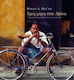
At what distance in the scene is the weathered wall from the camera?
736 cm

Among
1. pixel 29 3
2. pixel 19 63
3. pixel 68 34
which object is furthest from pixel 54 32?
pixel 19 63

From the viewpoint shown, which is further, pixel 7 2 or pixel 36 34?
pixel 7 2

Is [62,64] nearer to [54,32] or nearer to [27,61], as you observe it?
[27,61]

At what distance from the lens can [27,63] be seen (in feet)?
19.0

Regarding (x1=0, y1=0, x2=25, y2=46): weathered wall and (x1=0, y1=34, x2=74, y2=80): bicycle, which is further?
(x1=0, y1=0, x2=25, y2=46): weathered wall

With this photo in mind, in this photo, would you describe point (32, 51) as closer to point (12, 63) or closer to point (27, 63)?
point (27, 63)

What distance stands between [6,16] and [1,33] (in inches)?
21.8

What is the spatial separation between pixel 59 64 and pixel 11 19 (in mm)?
2372

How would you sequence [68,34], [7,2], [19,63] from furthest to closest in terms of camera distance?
[68,34]
[7,2]
[19,63]

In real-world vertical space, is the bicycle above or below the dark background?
below

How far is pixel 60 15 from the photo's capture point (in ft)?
24.9

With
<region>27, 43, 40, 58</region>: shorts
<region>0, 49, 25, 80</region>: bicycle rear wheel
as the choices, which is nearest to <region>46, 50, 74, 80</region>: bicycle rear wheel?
<region>27, 43, 40, 58</region>: shorts

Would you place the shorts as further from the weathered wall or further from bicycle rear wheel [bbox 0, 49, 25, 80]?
the weathered wall

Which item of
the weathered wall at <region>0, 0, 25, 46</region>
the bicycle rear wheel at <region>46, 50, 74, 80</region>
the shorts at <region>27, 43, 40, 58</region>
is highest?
the weathered wall at <region>0, 0, 25, 46</region>
